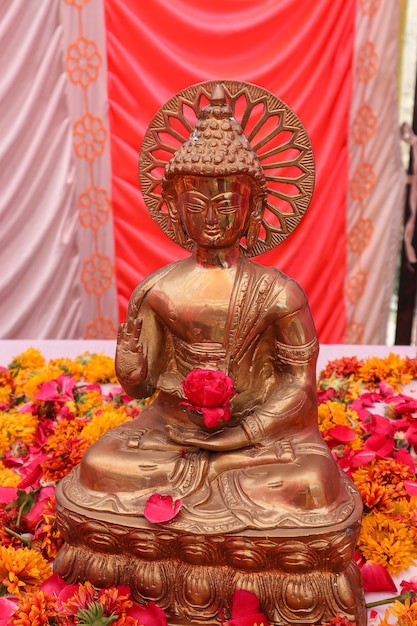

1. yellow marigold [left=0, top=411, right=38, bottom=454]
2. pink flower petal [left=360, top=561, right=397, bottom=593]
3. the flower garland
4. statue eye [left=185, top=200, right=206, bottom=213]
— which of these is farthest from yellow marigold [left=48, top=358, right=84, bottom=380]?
pink flower petal [left=360, top=561, right=397, bottom=593]

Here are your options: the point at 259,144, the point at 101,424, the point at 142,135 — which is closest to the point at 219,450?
the point at 101,424

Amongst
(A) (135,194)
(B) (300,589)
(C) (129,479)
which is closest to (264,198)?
(C) (129,479)

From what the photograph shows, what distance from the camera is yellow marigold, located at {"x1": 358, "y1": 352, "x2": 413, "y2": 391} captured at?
1.97 metres

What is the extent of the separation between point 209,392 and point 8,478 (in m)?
0.60

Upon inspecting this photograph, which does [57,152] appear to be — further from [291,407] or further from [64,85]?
[291,407]

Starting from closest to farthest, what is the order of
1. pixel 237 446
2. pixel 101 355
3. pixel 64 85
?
1. pixel 237 446
2. pixel 101 355
3. pixel 64 85

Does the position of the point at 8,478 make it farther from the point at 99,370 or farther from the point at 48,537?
the point at 99,370

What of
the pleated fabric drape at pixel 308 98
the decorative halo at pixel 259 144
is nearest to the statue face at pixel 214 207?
the decorative halo at pixel 259 144

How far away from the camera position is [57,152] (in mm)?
2869

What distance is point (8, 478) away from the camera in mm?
1460

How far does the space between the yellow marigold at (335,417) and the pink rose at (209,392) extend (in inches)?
21.8

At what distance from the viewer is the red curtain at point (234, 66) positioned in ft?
8.77

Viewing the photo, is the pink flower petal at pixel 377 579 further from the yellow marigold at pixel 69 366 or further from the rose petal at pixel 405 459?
the yellow marigold at pixel 69 366

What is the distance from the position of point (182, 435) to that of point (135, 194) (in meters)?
1.79
